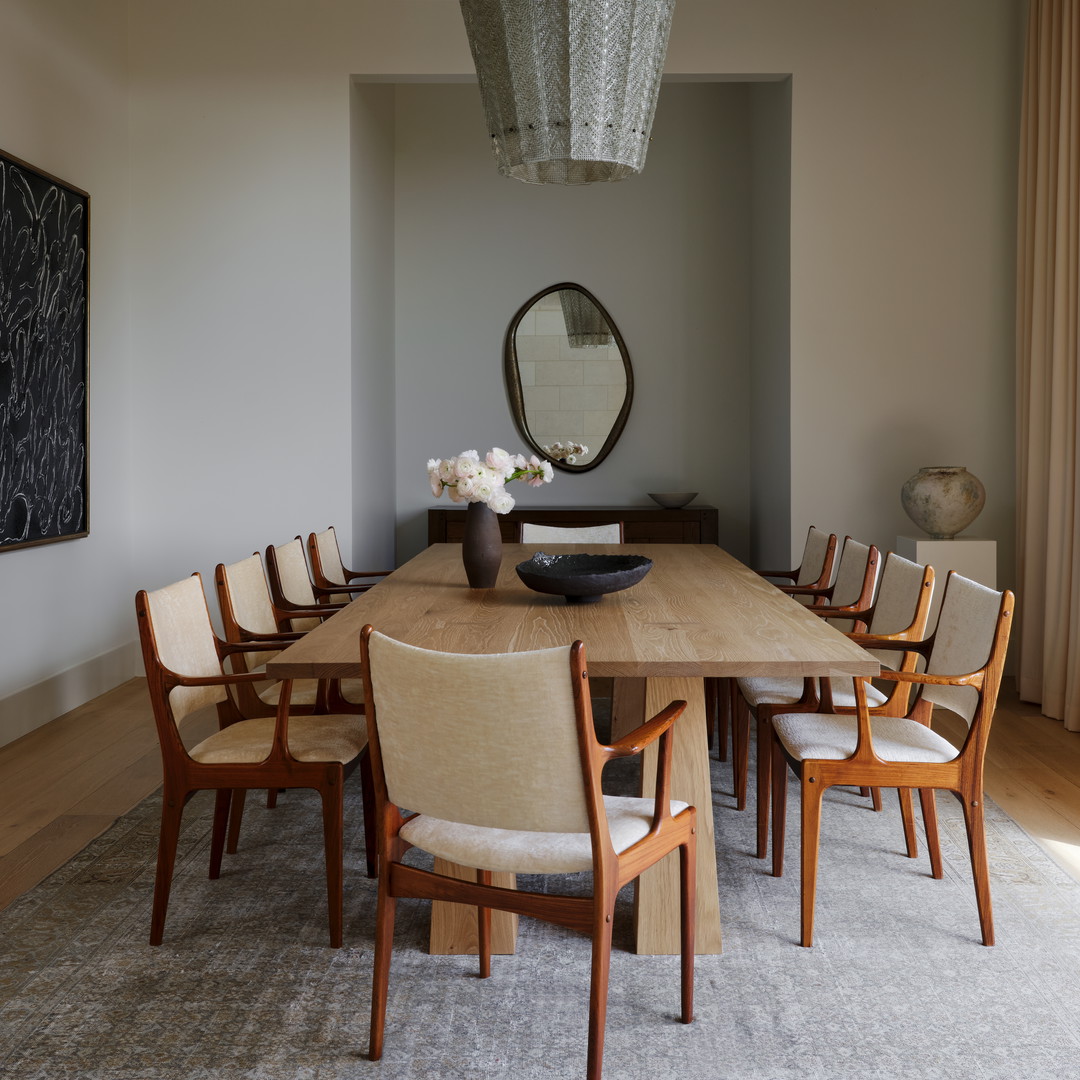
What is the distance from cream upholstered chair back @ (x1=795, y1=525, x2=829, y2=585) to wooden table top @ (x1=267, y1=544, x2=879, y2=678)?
49 cm

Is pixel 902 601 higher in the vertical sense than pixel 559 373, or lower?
lower

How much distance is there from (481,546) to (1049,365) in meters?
2.96

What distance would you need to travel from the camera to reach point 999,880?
2.76m

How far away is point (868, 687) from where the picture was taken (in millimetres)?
3094

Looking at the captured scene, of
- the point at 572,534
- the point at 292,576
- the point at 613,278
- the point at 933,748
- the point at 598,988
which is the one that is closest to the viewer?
the point at 598,988

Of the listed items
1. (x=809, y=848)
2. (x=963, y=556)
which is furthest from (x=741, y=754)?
(x=963, y=556)

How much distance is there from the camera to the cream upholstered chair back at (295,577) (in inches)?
137

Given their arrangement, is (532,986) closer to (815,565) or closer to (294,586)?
(294,586)

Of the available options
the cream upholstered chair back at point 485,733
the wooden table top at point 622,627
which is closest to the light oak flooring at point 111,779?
the wooden table top at point 622,627

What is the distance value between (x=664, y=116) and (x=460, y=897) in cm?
556

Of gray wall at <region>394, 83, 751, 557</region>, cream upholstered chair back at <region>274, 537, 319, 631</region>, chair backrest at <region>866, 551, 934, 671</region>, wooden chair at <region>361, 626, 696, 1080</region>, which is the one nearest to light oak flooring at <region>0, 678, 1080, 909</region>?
chair backrest at <region>866, 551, 934, 671</region>

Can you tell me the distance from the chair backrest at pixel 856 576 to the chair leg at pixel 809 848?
1027mm

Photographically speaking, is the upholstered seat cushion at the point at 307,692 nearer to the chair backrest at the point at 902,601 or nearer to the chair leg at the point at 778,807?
the chair leg at the point at 778,807

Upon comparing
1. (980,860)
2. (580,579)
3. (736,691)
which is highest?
(580,579)
